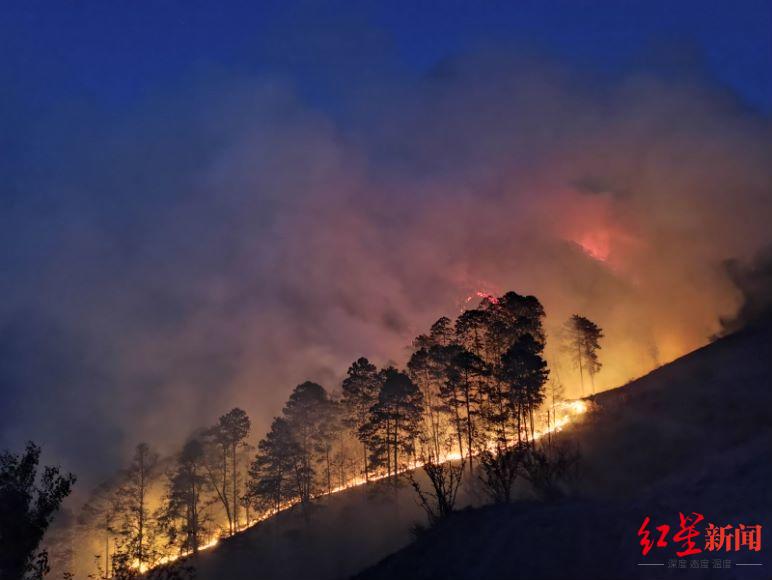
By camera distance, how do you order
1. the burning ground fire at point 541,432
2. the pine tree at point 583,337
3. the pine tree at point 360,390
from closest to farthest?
the burning ground fire at point 541,432 → the pine tree at point 360,390 → the pine tree at point 583,337

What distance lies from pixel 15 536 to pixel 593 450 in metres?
48.1

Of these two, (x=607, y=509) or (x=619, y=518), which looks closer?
(x=619, y=518)

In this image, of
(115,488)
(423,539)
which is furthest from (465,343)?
(115,488)

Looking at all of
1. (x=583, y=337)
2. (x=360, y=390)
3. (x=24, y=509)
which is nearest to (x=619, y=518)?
(x=24, y=509)

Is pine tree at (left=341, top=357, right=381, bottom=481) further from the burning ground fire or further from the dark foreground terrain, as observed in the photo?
the dark foreground terrain

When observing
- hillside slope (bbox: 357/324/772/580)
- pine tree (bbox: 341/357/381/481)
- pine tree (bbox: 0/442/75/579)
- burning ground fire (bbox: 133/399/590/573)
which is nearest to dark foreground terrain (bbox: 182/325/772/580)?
hillside slope (bbox: 357/324/772/580)

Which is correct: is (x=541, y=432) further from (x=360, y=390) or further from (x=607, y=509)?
(x=607, y=509)

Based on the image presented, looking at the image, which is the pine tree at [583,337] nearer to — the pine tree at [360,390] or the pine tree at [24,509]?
the pine tree at [360,390]

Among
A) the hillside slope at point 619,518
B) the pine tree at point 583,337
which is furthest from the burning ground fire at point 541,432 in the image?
the hillside slope at point 619,518

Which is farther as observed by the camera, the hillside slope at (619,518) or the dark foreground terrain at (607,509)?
the dark foreground terrain at (607,509)

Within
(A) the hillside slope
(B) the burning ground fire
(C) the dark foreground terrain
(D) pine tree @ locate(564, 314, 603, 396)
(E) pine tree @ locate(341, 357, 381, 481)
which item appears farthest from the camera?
(D) pine tree @ locate(564, 314, 603, 396)

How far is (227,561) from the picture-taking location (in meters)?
56.3

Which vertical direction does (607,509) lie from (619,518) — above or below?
above

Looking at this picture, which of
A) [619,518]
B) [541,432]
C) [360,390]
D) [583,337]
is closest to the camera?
[619,518]
